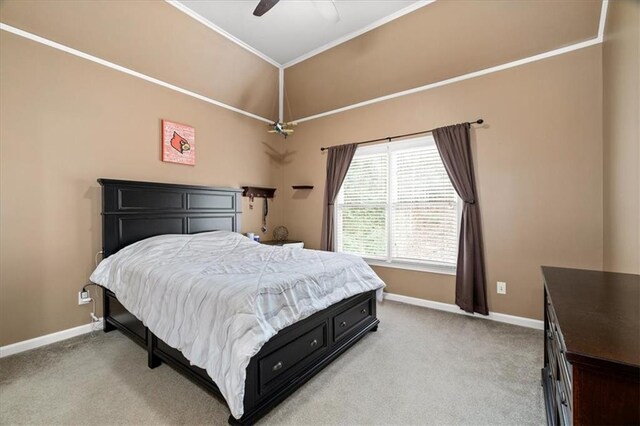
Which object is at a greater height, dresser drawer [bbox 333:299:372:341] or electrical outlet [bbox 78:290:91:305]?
electrical outlet [bbox 78:290:91:305]

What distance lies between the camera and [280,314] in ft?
5.92

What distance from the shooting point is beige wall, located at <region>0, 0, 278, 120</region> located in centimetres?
253

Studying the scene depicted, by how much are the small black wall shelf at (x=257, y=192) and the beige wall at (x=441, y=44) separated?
69.9 inches

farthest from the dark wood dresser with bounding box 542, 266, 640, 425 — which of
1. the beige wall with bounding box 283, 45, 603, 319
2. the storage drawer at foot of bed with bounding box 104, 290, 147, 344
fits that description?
the storage drawer at foot of bed with bounding box 104, 290, 147, 344

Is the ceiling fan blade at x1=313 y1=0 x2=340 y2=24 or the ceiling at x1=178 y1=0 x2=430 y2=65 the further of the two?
the ceiling at x1=178 y1=0 x2=430 y2=65

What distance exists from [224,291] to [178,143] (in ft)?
8.80

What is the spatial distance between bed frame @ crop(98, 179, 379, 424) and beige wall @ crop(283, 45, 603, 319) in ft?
5.38

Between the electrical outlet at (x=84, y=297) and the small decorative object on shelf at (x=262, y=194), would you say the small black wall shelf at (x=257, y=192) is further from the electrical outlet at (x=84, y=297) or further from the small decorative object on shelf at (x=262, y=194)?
the electrical outlet at (x=84, y=297)

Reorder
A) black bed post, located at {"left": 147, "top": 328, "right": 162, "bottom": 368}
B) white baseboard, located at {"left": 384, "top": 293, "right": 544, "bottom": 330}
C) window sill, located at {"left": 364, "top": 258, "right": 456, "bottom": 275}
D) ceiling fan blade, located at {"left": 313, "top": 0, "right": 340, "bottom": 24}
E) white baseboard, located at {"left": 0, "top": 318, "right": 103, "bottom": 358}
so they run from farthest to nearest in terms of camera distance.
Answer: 1. window sill, located at {"left": 364, "top": 258, "right": 456, "bottom": 275}
2. white baseboard, located at {"left": 384, "top": 293, "right": 544, "bottom": 330}
3. white baseboard, located at {"left": 0, "top": 318, "right": 103, "bottom": 358}
4. ceiling fan blade, located at {"left": 313, "top": 0, "right": 340, "bottom": 24}
5. black bed post, located at {"left": 147, "top": 328, "right": 162, "bottom": 368}

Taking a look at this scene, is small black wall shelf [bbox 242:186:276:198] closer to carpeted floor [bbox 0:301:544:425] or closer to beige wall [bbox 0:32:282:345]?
beige wall [bbox 0:32:282:345]

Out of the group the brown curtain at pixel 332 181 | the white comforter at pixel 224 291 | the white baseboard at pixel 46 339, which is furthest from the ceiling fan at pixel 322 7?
the white baseboard at pixel 46 339

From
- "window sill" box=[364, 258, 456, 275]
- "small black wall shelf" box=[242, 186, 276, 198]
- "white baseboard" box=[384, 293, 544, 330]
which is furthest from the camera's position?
"small black wall shelf" box=[242, 186, 276, 198]

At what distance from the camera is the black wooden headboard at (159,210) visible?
2920mm

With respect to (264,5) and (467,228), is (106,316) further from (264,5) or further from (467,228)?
(467,228)
